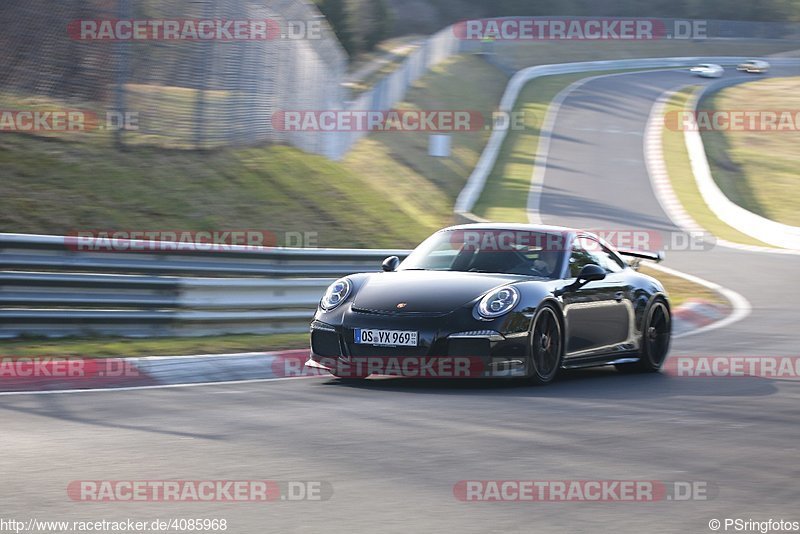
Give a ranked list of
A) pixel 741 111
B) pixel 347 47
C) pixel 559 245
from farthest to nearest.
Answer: pixel 347 47 < pixel 741 111 < pixel 559 245

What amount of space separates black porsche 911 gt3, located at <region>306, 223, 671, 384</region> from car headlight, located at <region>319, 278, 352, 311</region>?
11mm

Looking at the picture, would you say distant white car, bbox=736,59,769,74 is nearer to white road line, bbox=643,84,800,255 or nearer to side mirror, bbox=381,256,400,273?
white road line, bbox=643,84,800,255

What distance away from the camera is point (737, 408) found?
8789 mm

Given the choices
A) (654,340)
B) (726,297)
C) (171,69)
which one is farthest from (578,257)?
(726,297)

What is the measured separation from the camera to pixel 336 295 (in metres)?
9.86

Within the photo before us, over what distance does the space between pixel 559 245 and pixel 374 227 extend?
10127 mm

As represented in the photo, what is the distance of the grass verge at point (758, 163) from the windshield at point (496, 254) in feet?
90.0

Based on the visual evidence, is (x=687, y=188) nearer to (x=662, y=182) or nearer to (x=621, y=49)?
(x=662, y=182)

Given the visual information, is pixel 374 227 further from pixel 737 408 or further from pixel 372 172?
pixel 737 408

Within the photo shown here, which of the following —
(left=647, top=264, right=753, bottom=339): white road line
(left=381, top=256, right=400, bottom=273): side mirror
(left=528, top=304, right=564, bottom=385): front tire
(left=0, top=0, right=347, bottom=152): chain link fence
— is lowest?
(left=647, top=264, right=753, bottom=339): white road line

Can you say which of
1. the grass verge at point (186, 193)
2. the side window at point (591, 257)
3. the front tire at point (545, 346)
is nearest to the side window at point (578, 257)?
the side window at point (591, 257)

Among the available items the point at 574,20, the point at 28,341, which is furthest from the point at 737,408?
the point at 574,20

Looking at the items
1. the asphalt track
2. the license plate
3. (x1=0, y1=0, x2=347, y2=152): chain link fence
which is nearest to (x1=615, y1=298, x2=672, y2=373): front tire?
the asphalt track

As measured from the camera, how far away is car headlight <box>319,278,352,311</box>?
9773 millimetres
